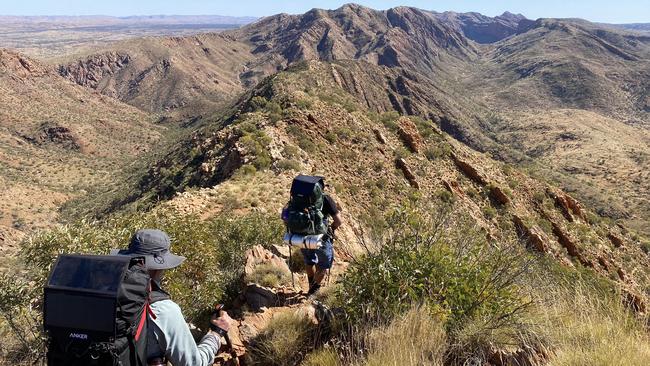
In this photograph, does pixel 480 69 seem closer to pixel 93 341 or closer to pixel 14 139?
pixel 14 139

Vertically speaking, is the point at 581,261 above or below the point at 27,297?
below

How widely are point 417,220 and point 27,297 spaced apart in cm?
502

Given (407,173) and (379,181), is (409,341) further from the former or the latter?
(407,173)

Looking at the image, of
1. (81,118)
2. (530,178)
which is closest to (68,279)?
(530,178)

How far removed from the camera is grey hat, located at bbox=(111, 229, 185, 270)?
3490mm

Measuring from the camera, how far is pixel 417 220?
5.12 m

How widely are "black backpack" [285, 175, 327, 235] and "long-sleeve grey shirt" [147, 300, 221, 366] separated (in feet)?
9.65

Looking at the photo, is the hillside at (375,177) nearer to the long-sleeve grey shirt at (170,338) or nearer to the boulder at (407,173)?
the boulder at (407,173)

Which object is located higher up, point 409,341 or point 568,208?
point 409,341

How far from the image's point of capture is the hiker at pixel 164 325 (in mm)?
3080

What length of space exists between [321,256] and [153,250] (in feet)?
10.3

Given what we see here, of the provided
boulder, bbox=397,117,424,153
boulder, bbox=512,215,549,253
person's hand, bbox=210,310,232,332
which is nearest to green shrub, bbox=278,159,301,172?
boulder, bbox=512,215,549,253

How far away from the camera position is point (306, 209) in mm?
6148

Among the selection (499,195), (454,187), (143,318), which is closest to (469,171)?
(499,195)
